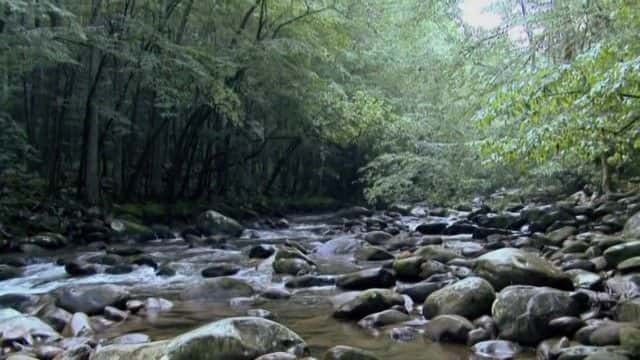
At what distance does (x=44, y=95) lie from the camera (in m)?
19.9

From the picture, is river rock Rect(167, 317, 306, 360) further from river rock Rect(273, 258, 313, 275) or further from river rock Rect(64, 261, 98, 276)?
river rock Rect(64, 261, 98, 276)

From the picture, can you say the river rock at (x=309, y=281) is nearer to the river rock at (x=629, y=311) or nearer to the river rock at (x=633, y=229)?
the river rock at (x=629, y=311)

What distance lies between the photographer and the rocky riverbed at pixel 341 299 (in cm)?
527

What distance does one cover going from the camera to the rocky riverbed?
17.3 feet

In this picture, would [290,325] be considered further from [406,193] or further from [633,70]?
[406,193]

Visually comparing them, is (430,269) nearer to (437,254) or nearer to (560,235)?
(437,254)

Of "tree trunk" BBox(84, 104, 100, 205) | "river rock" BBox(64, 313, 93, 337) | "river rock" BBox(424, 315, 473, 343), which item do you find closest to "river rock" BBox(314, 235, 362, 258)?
"river rock" BBox(64, 313, 93, 337)

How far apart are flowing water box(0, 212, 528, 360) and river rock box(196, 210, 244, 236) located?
82.4 inches

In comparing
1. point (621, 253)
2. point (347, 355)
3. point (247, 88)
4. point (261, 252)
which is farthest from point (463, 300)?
point (247, 88)

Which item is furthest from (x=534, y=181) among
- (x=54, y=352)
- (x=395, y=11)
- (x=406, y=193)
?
(x=54, y=352)

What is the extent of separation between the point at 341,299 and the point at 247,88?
13555 millimetres

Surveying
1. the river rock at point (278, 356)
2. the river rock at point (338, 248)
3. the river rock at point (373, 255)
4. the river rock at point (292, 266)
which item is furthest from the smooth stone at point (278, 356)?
the river rock at point (338, 248)

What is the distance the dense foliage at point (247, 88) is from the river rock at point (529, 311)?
185 inches

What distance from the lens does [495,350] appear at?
5.38 metres
